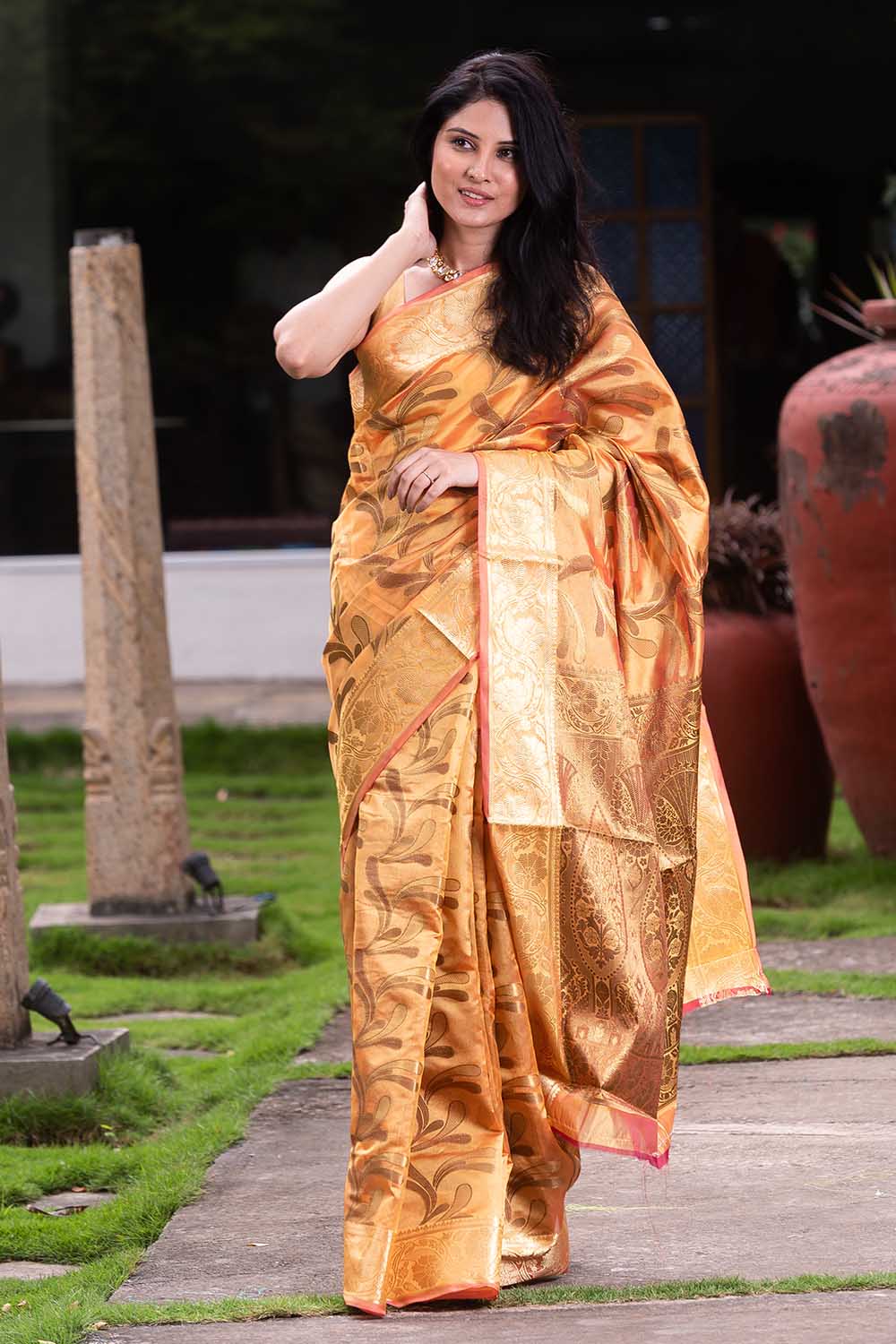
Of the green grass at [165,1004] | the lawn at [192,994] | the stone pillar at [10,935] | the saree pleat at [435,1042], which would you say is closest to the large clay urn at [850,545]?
the lawn at [192,994]

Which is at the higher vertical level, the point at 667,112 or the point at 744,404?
the point at 667,112

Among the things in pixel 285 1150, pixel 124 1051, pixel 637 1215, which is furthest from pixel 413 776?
pixel 124 1051

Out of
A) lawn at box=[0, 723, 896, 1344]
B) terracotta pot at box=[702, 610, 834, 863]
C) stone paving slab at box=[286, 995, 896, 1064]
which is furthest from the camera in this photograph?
terracotta pot at box=[702, 610, 834, 863]

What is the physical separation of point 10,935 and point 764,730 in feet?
8.85

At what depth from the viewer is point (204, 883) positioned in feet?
18.7

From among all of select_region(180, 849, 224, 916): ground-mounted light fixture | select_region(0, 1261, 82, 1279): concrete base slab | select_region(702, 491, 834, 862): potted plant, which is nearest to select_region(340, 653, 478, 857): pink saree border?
select_region(0, 1261, 82, 1279): concrete base slab

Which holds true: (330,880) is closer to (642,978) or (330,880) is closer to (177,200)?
(642,978)

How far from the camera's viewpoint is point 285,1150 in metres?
3.85

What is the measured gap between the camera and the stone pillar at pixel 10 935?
426 cm

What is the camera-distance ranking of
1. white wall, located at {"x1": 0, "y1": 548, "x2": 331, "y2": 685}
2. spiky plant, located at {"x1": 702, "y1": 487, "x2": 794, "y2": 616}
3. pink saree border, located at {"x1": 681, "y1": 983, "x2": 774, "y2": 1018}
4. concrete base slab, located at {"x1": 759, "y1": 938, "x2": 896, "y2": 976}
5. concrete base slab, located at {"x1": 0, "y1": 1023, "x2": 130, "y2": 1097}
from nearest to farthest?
1. pink saree border, located at {"x1": 681, "y1": 983, "x2": 774, "y2": 1018}
2. concrete base slab, located at {"x1": 0, "y1": 1023, "x2": 130, "y2": 1097}
3. concrete base slab, located at {"x1": 759, "y1": 938, "x2": 896, "y2": 976}
4. spiky plant, located at {"x1": 702, "y1": 487, "x2": 794, "y2": 616}
5. white wall, located at {"x1": 0, "y1": 548, "x2": 331, "y2": 685}

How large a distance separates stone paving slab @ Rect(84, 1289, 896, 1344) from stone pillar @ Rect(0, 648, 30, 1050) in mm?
1436

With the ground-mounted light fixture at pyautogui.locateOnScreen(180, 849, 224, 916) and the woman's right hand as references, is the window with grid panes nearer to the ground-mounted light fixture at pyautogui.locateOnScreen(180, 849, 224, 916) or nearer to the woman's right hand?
the ground-mounted light fixture at pyautogui.locateOnScreen(180, 849, 224, 916)

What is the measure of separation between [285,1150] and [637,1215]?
2.36 ft

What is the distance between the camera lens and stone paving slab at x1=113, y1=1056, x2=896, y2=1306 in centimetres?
313
